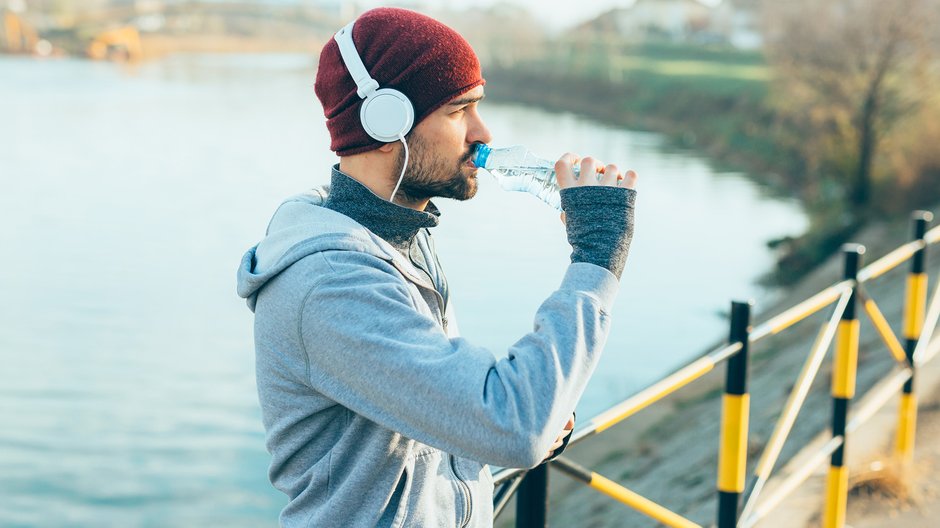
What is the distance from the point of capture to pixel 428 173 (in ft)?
4.57

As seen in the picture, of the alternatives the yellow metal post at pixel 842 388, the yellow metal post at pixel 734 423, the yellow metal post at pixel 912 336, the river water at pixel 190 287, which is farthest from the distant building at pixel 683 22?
the yellow metal post at pixel 734 423

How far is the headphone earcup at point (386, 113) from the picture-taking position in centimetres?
133

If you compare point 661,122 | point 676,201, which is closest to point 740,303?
point 676,201

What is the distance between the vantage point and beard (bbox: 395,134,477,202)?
139 centimetres

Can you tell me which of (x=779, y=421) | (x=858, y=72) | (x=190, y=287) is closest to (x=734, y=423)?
(x=779, y=421)

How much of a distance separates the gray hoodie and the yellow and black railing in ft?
1.66

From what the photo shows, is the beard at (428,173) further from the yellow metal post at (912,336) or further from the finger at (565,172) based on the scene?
the yellow metal post at (912,336)

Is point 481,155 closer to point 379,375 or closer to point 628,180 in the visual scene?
point 628,180

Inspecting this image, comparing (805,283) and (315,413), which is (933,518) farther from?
(805,283)

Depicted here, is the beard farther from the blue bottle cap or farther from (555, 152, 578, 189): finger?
(555, 152, 578, 189): finger

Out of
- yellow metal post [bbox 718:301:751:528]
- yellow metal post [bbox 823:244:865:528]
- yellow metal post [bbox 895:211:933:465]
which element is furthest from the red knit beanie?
yellow metal post [bbox 895:211:933:465]

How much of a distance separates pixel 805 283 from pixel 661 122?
20.7m

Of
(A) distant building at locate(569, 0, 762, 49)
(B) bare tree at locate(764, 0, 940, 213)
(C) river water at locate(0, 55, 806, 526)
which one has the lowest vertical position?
(C) river water at locate(0, 55, 806, 526)

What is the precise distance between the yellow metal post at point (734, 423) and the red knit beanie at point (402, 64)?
1.37m
